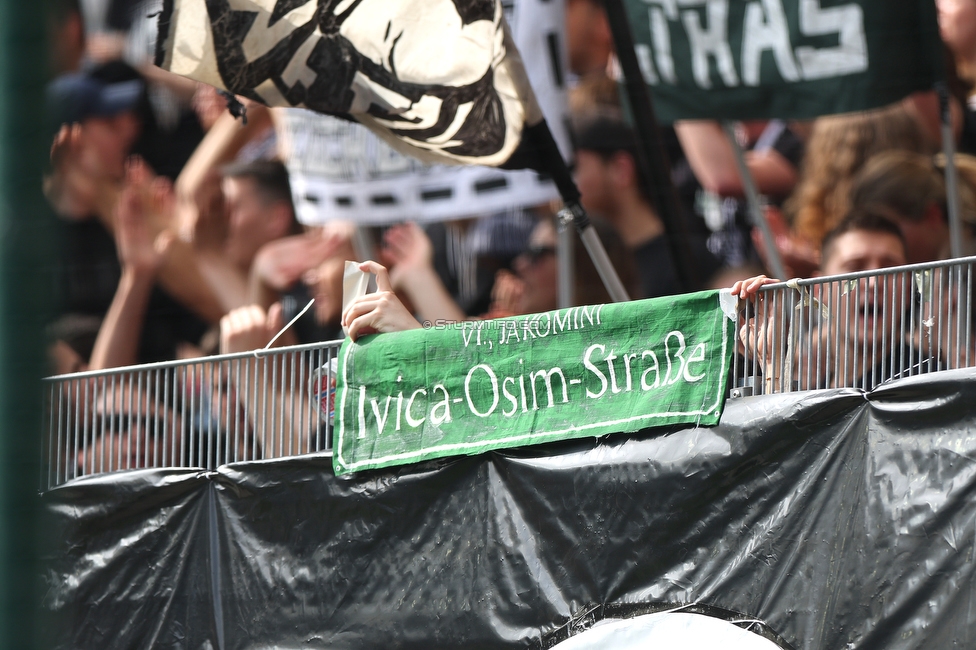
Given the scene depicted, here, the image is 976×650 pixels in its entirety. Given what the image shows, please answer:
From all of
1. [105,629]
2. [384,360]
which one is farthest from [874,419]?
[105,629]

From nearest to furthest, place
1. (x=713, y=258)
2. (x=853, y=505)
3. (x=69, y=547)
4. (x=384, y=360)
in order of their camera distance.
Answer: (x=853, y=505)
(x=384, y=360)
(x=69, y=547)
(x=713, y=258)

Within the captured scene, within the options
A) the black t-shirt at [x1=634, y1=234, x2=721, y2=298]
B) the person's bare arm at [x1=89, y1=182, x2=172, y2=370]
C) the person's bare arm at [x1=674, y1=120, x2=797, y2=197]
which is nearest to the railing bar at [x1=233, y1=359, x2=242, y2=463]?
the black t-shirt at [x1=634, y1=234, x2=721, y2=298]

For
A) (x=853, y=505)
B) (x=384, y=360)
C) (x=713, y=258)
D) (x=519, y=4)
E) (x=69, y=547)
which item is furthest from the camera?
(x=713, y=258)

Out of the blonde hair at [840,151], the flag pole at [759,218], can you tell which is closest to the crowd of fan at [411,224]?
the blonde hair at [840,151]

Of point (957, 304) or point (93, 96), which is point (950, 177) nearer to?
point (957, 304)

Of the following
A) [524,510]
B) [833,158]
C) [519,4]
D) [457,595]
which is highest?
[519,4]

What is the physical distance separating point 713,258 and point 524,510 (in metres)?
3.53

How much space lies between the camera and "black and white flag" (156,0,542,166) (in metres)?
4.50

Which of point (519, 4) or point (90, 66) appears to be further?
point (90, 66)

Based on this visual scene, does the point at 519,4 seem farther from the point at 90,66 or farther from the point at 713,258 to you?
the point at 90,66

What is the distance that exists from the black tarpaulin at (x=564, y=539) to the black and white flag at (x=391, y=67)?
4.92 ft

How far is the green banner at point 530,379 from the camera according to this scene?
3.06 metres

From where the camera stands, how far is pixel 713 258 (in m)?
6.46

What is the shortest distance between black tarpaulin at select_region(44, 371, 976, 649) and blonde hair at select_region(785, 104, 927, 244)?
3175 mm
